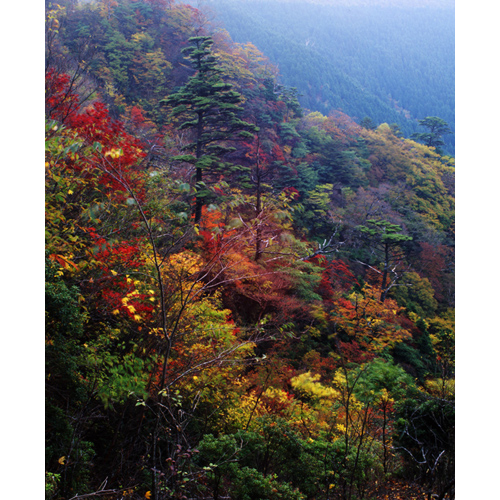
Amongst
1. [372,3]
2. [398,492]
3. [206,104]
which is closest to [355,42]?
[372,3]

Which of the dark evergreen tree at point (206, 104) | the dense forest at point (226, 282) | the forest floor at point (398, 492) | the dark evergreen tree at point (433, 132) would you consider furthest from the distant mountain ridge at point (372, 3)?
the dark evergreen tree at point (433, 132)

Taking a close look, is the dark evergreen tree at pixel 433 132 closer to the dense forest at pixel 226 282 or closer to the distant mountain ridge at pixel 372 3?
the dense forest at pixel 226 282

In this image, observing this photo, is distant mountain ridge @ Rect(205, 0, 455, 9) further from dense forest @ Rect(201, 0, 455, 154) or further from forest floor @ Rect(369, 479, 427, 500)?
forest floor @ Rect(369, 479, 427, 500)

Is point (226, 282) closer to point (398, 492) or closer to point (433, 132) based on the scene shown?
point (398, 492)
